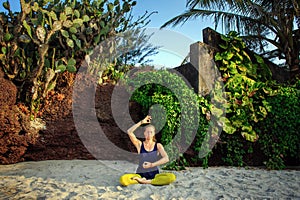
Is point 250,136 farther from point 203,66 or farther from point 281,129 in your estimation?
point 203,66

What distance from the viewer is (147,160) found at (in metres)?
3.62

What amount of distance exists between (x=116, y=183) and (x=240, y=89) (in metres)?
3.10

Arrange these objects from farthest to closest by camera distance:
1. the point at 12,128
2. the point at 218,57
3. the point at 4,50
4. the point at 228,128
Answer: the point at 218,57 < the point at 228,128 < the point at 4,50 < the point at 12,128

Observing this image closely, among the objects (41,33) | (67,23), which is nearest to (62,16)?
(67,23)

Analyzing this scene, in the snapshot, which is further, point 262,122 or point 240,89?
point 240,89

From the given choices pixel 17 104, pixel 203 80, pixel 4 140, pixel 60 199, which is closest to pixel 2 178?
pixel 4 140

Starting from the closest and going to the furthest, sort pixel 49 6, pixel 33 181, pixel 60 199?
1. pixel 60 199
2. pixel 33 181
3. pixel 49 6

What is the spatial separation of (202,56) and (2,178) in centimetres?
395

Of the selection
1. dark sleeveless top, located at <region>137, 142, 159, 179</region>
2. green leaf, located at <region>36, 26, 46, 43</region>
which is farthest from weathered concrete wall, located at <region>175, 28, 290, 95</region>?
green leaf, located at <region>36, 26, 46, 43</region>

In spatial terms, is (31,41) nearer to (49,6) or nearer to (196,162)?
(49,6)

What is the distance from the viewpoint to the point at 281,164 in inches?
190

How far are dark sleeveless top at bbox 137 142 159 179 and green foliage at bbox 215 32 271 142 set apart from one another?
1705mm

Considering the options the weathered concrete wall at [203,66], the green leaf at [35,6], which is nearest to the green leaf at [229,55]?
the weathered concrete wall at [203,66]

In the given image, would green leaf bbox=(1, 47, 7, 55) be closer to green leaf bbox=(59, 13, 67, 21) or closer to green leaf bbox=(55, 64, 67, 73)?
green leaf bbox=(55, 64, 67, 73)
